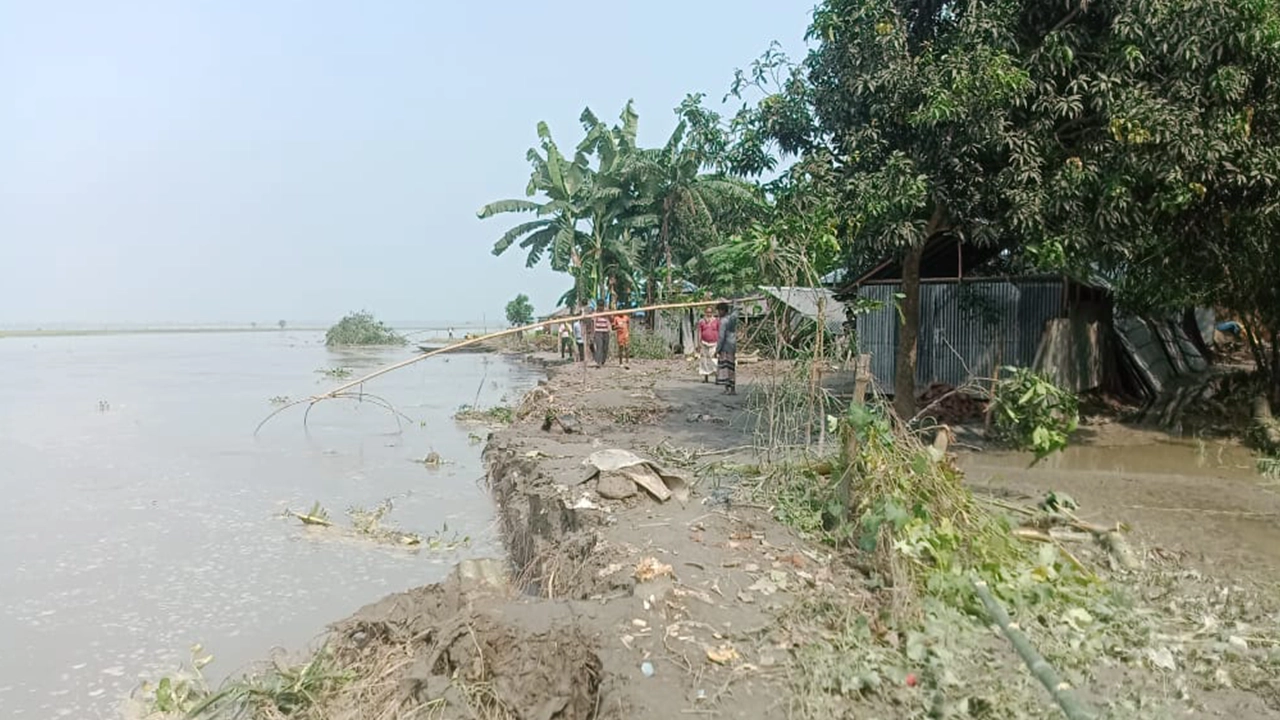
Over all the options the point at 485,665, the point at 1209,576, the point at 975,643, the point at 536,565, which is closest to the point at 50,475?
the point at 536,565

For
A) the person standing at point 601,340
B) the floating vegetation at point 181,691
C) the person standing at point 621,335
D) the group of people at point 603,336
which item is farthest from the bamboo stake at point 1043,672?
the person standing at point 621,335

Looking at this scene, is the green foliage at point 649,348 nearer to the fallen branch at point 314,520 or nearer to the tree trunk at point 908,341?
the tree trunk at point 908,341

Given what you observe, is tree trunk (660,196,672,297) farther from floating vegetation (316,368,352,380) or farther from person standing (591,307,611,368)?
floating vegetation (316,368,352,380)

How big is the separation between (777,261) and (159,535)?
6.60 meters

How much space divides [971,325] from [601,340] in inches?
423

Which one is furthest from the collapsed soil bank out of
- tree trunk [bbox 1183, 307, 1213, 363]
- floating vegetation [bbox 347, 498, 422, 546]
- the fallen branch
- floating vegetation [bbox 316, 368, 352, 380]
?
floating vegetation [bbox 316, 368, 352, 380]

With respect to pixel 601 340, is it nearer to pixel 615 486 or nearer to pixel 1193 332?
pixel 1193 332

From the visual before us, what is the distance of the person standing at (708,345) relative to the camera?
17312 millimetres

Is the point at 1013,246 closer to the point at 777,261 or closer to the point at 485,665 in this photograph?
the point at 777,261

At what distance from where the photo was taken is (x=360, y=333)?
47.2m

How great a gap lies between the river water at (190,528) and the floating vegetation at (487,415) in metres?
0.37

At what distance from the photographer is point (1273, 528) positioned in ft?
21.1

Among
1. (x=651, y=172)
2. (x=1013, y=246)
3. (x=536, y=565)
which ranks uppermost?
(x=651, y=172)

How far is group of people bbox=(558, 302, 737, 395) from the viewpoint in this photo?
1459 centimetres
